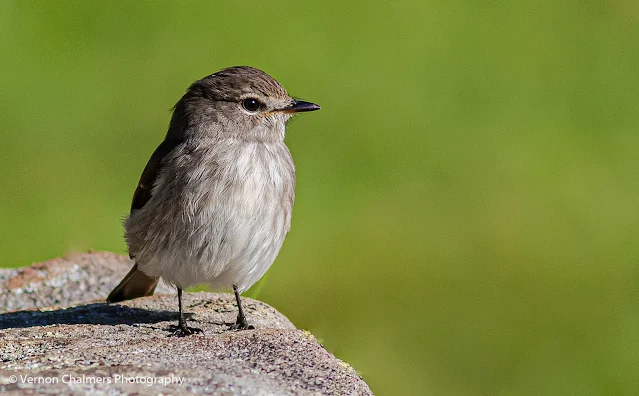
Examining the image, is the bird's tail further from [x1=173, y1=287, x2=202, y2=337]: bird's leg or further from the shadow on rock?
[x1=173, y1=287, x2=202, y2=337]: bird's leg

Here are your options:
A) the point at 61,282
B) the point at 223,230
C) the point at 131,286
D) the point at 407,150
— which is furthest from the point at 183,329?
the point at 407,150

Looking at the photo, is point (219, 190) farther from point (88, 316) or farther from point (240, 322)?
point (88, 316)

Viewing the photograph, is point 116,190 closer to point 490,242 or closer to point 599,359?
point 490,242

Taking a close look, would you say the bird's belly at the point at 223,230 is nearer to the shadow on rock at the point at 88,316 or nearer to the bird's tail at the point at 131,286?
the shadow on rock at the point at 88,316

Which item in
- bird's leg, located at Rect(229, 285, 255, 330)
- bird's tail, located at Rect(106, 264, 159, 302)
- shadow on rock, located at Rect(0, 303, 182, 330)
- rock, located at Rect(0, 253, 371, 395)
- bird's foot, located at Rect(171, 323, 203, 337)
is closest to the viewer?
rock, located at Rect(0, 253, 371, 395)

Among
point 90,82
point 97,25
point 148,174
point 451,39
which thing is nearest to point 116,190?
point 90,82

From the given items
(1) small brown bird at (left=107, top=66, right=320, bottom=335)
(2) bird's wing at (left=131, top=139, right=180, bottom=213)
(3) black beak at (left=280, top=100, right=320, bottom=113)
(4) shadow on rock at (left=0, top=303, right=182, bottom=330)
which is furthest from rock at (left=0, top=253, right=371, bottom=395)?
(3) black beak at (left=280, top=100, right=320, bottom=113)

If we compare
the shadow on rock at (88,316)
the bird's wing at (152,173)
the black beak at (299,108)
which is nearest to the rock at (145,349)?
the shadow on rock at (88,316)
